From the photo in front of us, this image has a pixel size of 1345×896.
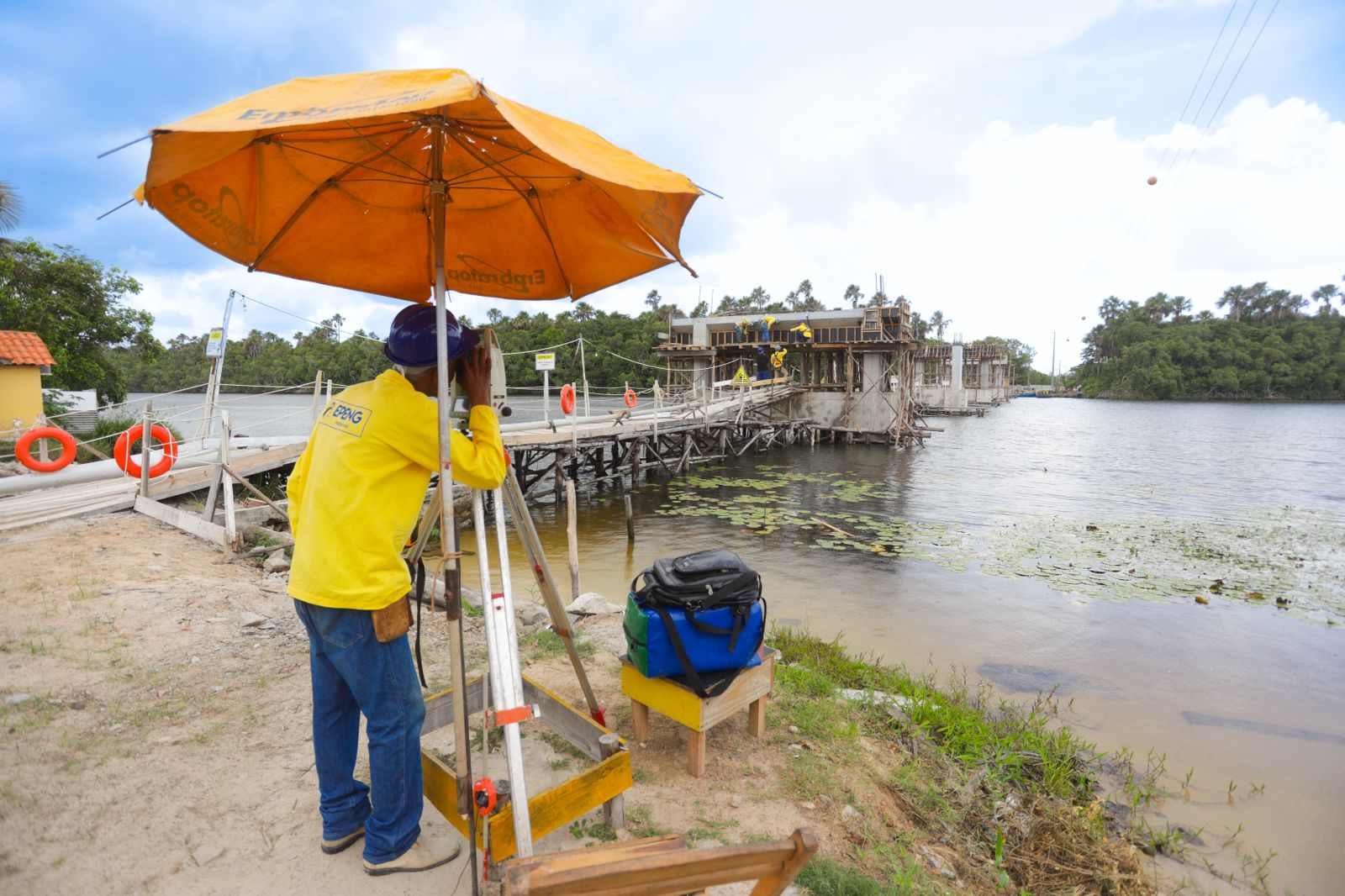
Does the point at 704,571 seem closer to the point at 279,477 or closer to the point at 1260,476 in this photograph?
the point at 279,477

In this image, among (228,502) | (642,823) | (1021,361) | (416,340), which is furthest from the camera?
(1021,361)

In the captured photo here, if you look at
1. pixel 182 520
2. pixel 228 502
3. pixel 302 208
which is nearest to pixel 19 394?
pixel 182 520

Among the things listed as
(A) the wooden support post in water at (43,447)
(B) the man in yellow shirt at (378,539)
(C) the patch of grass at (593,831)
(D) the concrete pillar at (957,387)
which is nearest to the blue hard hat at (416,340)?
(B) the man in yellow shirt at (378,539)

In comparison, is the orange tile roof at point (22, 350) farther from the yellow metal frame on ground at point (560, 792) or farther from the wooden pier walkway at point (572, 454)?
the yellow metal frame on ground at point (560, 792)

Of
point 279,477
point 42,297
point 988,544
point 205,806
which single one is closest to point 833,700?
point 205,806

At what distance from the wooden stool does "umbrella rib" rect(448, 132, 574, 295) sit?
7.06 ft

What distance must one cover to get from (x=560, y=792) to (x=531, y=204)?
242cm

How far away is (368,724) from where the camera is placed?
221cm

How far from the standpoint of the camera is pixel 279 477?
40.2 ft

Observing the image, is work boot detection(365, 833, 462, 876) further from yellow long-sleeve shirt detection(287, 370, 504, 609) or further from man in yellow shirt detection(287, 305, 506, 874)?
yellow long-sleeve shirt detection(287, 370, 504, 609)

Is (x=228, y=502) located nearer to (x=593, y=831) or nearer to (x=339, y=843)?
(x=339, y=843)

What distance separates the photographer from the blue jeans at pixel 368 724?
2162 mm

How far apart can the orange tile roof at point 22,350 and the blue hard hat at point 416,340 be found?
62.1ft

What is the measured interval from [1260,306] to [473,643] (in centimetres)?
12272
